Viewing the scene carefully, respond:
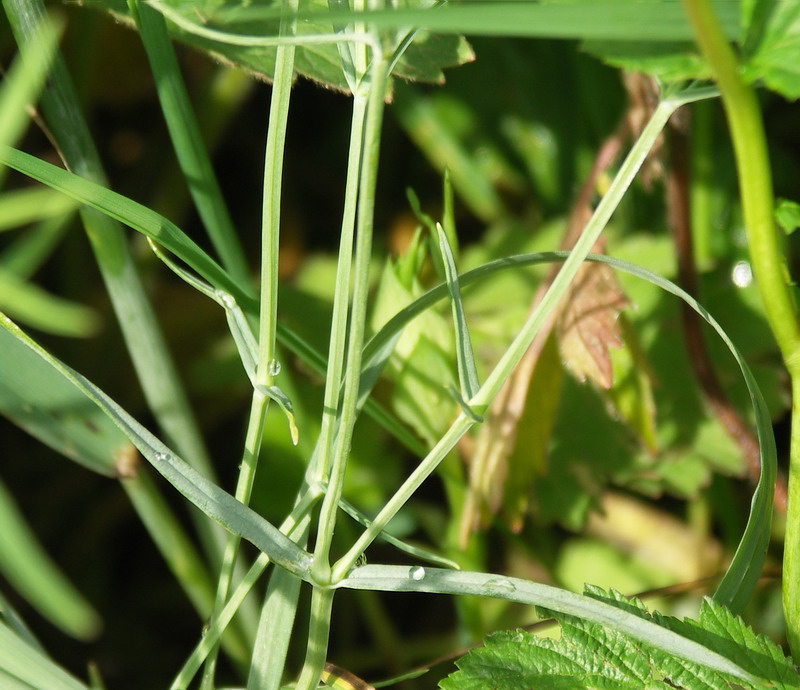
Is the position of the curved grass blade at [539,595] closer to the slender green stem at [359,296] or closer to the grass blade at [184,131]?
the slender green stem at [359,296]

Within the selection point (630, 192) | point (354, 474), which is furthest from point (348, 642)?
point (630, 192)

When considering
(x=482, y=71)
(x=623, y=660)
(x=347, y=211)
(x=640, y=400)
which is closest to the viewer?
(x=347, y=211)

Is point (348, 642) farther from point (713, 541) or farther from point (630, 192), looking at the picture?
point (630, 192)

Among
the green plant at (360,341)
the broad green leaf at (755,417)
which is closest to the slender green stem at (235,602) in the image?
the green plant at (360,341)

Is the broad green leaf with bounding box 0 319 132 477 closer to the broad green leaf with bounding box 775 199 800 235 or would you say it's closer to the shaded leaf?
the shaded leaf

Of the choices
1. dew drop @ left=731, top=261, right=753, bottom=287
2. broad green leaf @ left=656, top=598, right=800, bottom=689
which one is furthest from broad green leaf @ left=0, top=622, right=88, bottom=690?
dew drop @ left=731, top=261, right=753, bottom=287

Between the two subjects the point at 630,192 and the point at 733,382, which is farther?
the point at 630,192

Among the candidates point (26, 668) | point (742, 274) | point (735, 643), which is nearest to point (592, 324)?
point (742, 274)
